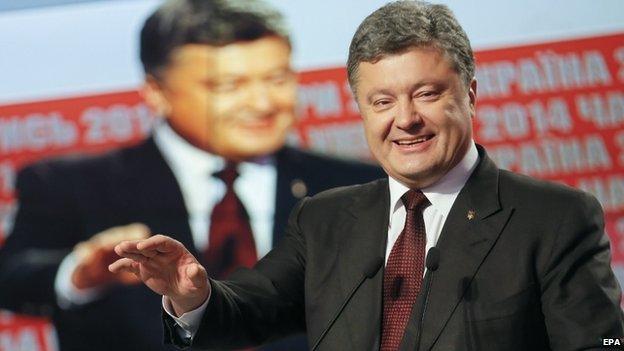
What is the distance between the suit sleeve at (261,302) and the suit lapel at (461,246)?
1.07 feet

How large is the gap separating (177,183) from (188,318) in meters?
2.27

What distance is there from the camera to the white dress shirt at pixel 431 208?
1802mm

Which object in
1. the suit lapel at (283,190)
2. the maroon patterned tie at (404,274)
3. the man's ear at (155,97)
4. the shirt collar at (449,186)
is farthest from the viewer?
the man's ear at (155,97)

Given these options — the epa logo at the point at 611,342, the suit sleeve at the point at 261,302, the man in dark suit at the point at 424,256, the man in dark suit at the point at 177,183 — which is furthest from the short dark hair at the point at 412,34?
the man in dark suit at the point at 177,183

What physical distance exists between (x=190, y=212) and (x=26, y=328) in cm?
89

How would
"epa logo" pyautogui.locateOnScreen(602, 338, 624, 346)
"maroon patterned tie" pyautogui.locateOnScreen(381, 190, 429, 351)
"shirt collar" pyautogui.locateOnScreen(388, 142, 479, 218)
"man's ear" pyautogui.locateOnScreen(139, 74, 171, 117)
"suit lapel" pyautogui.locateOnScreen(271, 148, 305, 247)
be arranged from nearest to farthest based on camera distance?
"epa logo" pyautogui.locateOnScreen(602, 338, 624, 346) → "maroon patterned tie" pyautogui.locateOnScreen(381, 190, 429, 351) → "shirt collar" pyautogui.locateOnScreen(388, 142, 479, 218) → "suit lapel" pyautogui.locateOnScreen(271, 148, 305, 247) → "man's ear" pyautogui.locateOnScreen(139, 74, 171, 117)

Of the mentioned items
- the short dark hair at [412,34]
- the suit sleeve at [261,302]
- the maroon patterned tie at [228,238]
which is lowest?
the maroon patterned tie at [228,238]

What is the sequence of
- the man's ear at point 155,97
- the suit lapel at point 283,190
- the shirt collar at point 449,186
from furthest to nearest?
1. the man's ear at point 155,97
2. the suit lapel at point 283,190
3. the shirt collar at point 449,186

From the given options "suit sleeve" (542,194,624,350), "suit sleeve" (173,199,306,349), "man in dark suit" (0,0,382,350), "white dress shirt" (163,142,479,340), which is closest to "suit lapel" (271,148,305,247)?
"man in dark suit" (0,0,382,350)

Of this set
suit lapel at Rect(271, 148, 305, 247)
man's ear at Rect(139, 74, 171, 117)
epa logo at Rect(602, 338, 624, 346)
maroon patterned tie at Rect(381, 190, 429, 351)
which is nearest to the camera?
epa logo at Rect(602, 338, 624, 346)

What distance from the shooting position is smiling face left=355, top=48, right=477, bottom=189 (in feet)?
5.80

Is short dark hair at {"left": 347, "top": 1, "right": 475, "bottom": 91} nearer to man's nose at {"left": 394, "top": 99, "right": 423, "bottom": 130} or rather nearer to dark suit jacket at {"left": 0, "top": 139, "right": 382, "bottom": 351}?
man's nose at {"left": 394, "top": 99, "right": 423, "bottom": 130}

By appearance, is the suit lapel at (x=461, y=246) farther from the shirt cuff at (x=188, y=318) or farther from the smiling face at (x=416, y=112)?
the shirt cuff at (x=188, y=318)

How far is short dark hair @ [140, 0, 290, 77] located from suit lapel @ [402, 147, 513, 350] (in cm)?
225
